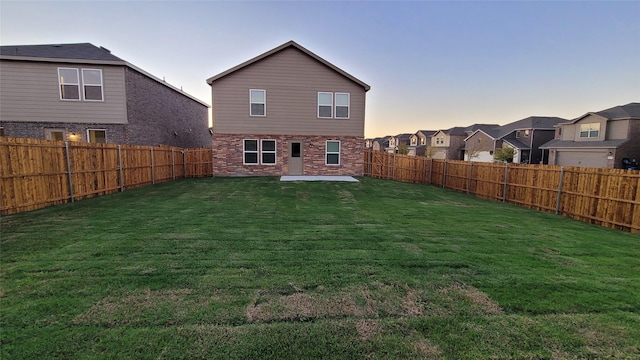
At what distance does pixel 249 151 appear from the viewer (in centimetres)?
1647

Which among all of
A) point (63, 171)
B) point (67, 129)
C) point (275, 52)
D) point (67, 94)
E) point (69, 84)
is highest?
point (275, 52)

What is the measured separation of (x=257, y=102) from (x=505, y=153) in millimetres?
33896

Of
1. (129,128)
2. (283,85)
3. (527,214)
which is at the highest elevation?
(283,85)

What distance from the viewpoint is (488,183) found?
12.2 metres

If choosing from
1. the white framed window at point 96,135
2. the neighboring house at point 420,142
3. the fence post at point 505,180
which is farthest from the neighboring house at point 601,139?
the white framed window at point 96,135

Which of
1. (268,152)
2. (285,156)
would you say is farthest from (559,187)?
(268,152)

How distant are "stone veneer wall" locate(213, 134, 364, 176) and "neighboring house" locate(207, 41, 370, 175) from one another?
6 centimetres

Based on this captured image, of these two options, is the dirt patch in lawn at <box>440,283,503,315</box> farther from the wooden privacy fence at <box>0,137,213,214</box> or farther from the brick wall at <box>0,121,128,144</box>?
the brick wall at <box>0,121,128,144</box>

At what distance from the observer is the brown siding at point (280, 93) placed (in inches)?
626

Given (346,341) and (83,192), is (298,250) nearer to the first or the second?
(346,341)

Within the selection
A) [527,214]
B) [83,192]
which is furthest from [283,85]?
[527,214]

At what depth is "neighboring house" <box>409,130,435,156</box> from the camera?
5503 cm

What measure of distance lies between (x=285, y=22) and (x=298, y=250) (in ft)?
52.7

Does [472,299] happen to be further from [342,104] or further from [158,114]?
[158,114]
